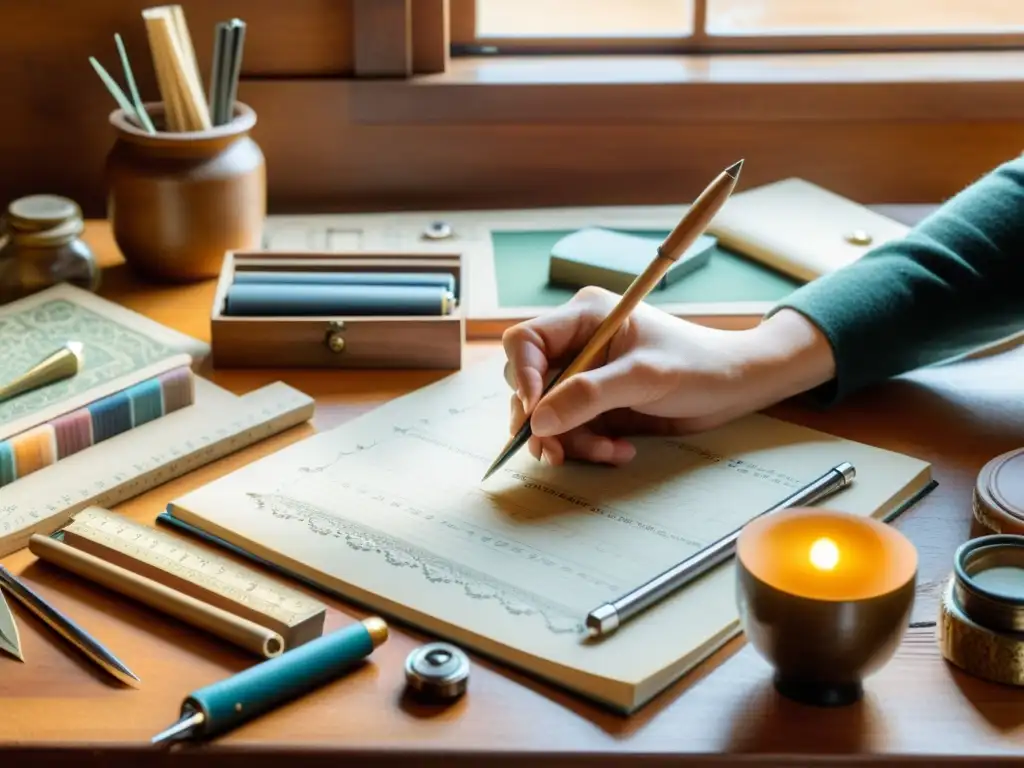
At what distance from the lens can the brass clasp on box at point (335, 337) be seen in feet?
3.46

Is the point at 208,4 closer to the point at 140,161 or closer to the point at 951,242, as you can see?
the point at 140,161

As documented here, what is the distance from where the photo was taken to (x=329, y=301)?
1.07 meters

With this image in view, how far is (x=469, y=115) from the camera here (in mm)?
1389

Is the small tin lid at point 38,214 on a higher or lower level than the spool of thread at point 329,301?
higher

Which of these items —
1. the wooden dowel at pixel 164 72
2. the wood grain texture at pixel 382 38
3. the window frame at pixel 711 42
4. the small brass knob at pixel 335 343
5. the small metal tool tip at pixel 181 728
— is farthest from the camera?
the window frame at pixel 711 42

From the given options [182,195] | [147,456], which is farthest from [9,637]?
[182,195]

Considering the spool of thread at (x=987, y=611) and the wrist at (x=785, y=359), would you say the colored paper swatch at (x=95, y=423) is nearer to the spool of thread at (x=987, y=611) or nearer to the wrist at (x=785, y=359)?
the wrist at (x=785, y=359)

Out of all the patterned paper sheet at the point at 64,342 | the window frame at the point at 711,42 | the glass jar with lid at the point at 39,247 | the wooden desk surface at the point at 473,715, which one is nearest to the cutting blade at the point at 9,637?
the wooden desk surface at the point at 473,715

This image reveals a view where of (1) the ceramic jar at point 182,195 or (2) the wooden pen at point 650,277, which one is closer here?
(2) the wooden pen at point 650,277

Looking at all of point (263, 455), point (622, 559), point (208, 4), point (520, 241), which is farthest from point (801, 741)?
point (208, 4)

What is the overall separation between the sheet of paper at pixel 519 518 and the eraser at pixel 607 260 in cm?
22

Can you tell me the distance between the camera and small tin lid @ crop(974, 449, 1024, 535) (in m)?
0.81

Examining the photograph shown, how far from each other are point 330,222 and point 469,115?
19 cm

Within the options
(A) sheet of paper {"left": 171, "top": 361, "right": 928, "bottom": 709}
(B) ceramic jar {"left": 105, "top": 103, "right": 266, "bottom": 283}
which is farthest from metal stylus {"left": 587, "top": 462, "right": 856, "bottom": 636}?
(B) ceramic jar {"left": 105, "top": 103, "right": 266, "bottom": 283}
